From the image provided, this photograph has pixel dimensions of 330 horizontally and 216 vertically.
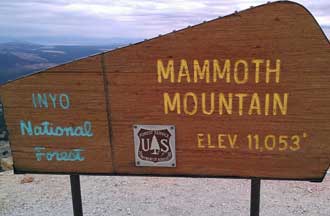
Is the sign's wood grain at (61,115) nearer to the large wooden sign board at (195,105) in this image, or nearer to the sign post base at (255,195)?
the large wooden sign board at (195,105)

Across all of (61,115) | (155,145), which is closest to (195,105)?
(155,145)

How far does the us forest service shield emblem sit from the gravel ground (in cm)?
228

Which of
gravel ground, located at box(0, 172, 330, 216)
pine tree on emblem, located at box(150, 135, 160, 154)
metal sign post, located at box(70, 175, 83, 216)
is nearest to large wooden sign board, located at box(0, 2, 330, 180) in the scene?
pine tree on emblem, located at box(150, 135, 160, 154)

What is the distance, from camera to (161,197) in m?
4.58

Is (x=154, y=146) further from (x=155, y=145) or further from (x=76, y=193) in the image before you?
(x=76, y=193)

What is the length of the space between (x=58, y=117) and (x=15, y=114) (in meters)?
0.27

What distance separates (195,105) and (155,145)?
13.0 inches

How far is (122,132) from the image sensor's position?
2053mm

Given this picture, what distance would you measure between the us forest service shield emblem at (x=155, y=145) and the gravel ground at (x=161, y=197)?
2279mm

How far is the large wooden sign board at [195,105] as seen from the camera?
1824 mm

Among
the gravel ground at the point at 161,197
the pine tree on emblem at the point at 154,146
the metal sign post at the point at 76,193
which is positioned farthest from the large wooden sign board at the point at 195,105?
the gravel ground at the point at 161,197

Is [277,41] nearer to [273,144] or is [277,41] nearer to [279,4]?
[279,4]

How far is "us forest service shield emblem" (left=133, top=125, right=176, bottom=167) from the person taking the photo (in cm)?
201

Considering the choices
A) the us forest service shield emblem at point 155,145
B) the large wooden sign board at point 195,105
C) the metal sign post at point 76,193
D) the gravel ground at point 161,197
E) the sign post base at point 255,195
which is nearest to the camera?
the large wooden sign board at point 195,105
